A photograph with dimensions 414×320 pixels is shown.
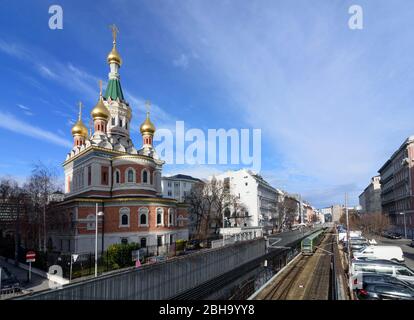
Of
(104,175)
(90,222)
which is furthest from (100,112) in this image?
(90,222)

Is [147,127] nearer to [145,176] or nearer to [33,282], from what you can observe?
[145,176]

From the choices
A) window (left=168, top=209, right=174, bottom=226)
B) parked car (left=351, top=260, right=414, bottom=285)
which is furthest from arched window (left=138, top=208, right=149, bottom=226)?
parked car (left=351, top=260, right=414, bottom=285)

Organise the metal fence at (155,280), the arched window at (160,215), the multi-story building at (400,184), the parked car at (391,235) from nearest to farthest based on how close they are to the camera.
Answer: the metal fence at (155,280) < the arched window at (160,215) < the multi-story building at (400,184) < the parked car at (391,235)

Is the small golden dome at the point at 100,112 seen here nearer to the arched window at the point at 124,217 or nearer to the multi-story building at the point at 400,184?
the arched window at the point at 124,217

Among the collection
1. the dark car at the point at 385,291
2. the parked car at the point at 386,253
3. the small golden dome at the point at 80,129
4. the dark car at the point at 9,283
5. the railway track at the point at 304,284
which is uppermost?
the small golden dome at the point at 80,129

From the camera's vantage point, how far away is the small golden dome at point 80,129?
2008 inches

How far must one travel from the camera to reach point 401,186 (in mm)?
63375

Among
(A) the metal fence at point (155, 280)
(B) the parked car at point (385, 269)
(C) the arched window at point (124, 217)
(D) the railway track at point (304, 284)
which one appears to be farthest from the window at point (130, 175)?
(B) the parked car at point (385, 269)

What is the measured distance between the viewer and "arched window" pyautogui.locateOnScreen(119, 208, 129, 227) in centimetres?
3950

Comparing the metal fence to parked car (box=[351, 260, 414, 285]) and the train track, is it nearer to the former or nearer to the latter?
the train track

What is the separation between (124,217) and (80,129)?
2033 cm

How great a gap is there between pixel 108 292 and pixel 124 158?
1314 inches

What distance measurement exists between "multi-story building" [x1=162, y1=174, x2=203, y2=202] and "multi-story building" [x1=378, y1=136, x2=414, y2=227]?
163 feet

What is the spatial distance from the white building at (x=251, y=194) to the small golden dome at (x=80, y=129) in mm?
35288
